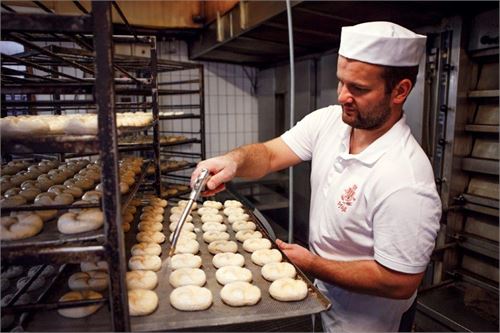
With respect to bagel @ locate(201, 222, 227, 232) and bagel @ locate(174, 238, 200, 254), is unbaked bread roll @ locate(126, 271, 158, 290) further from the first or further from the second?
bagel @ locate(201, 222, 227, 232)

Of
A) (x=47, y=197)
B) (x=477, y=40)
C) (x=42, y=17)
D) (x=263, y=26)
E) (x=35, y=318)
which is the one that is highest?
(x=263, y=26)

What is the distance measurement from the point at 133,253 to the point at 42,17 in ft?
2.74

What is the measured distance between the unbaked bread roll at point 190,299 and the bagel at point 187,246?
0.28m

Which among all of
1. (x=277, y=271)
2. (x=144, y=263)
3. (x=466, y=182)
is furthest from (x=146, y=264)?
(x=466, y=182)

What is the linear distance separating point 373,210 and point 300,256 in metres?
0.33

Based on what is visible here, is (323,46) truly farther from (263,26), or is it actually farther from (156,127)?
(156,127)

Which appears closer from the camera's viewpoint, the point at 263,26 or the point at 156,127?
the point at 156,127

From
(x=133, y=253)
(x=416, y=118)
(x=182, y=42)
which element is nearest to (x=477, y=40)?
(x=416, y=118)

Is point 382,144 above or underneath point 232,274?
above

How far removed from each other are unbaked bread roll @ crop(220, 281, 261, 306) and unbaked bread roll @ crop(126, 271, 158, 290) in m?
0.22

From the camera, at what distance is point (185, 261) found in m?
1.23

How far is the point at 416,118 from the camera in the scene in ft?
8.00

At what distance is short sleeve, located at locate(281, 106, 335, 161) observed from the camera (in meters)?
1.77

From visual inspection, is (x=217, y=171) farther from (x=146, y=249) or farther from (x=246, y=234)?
(x=146, y=249)
